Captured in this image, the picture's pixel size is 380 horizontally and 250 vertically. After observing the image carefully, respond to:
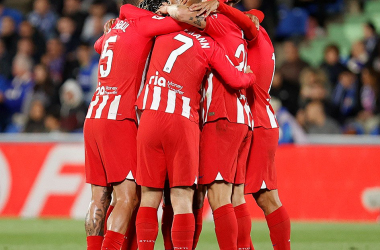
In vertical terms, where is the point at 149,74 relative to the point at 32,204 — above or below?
above

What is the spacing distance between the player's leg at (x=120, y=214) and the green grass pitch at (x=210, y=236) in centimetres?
215

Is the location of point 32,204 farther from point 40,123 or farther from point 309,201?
point 309,201

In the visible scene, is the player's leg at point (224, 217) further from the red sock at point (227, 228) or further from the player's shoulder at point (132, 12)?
the player's shoulder at point (132, 12)

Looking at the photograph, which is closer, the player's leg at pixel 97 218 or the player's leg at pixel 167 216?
the player's leg at pixel 97 218

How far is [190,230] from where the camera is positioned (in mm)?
5535

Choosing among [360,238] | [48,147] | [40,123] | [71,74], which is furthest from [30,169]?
[360,238]

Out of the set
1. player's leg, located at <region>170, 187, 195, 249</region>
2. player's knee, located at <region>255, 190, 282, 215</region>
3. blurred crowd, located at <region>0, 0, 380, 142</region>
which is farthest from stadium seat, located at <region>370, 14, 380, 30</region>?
player's leg, located at <region>170, 187, 195, 249</region>

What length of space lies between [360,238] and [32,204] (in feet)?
16.5

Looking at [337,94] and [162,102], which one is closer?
[162,102]

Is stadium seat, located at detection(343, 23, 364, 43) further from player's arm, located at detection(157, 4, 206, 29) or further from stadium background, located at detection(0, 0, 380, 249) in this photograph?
player's arm, located at detection(157, 4, 206, 29)

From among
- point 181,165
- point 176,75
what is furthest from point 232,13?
point 181,165

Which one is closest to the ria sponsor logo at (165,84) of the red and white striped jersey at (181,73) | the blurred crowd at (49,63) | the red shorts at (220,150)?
the red and white striped jersey at (181,73)

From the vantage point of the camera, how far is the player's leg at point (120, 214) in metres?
5.67

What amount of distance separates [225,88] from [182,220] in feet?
3.88
